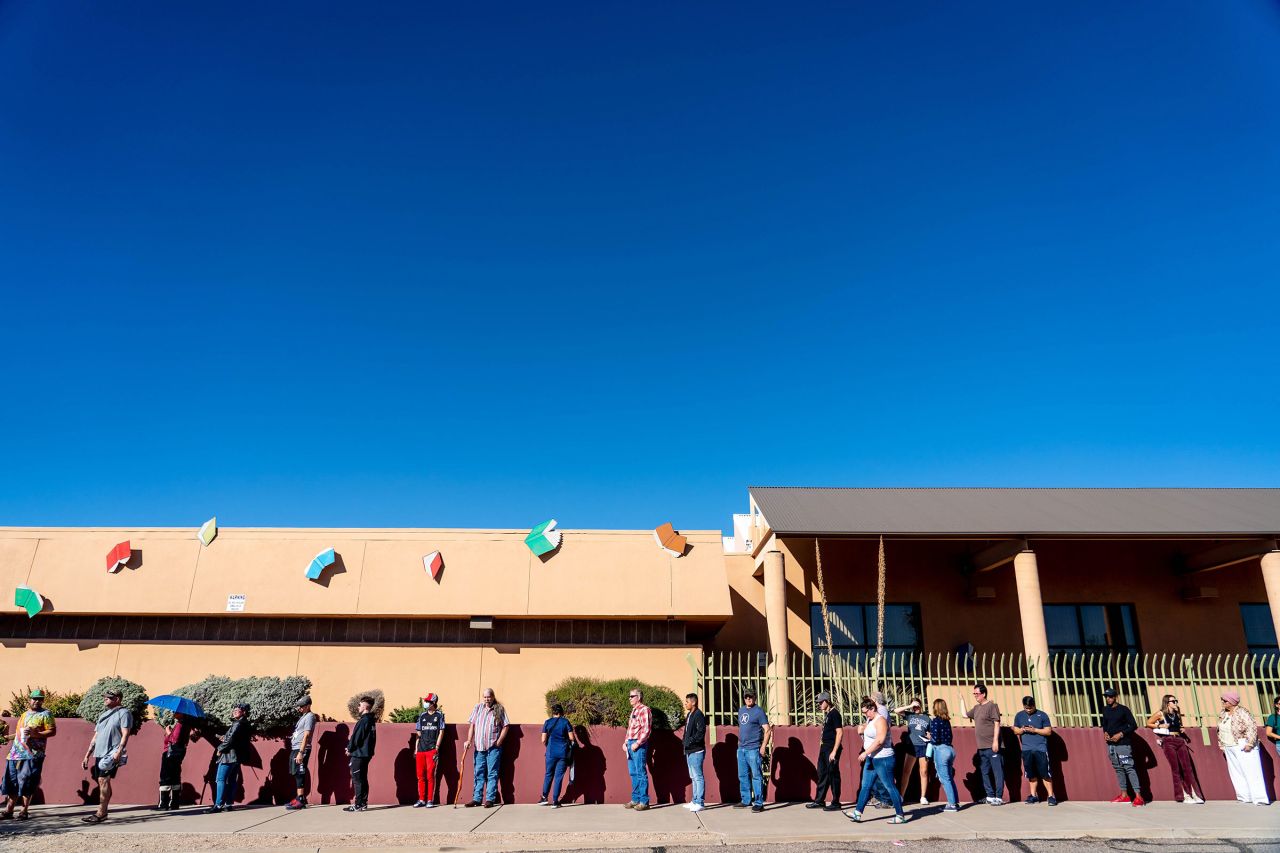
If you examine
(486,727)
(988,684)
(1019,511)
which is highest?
(1019,511)

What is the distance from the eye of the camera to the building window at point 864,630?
2091cm

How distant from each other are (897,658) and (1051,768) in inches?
324

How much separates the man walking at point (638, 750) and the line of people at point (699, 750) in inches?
0.6

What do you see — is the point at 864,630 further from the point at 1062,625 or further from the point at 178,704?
the point at 178,704

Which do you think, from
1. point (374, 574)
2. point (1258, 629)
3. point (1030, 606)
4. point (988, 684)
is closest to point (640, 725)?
point (374, 574)

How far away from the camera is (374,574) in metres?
19.3


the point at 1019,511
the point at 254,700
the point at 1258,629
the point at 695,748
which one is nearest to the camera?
the point at 695,748

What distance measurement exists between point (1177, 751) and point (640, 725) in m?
8.08

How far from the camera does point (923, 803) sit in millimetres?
12164

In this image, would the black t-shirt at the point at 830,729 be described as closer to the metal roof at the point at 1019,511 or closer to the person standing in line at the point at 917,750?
the person standing in line at the point at 917,750

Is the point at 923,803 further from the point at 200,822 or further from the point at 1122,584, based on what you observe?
the point at 1122,584

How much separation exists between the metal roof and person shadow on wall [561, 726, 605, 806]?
22.8 feet

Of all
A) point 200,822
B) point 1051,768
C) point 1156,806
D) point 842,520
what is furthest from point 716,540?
point 200,822

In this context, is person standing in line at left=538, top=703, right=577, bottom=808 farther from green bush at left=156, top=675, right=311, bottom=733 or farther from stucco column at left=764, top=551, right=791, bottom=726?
stucco column at left=764, top=551, right=791, bottom=726
